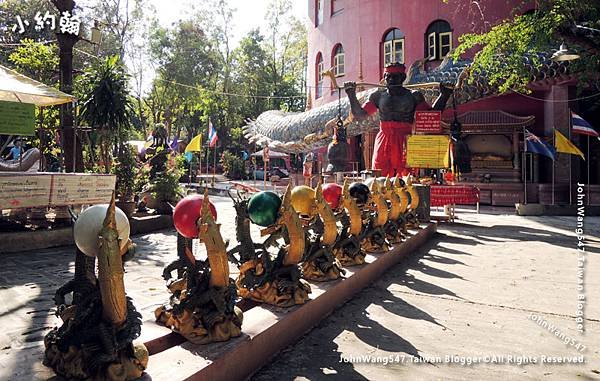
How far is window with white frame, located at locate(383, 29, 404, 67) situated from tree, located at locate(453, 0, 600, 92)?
26.2 feet

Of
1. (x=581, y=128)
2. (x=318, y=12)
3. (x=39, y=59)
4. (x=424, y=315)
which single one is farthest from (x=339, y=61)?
(x=424, y=315)

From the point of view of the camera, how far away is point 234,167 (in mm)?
34875

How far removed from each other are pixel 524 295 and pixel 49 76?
492 inches

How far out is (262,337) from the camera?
297 cm

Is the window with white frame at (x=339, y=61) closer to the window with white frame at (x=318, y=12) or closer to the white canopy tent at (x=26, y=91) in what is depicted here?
the window with white frame at (x=318, y=12)

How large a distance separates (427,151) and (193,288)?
8122 millimetres

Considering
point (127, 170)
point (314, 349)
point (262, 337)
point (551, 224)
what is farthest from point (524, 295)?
point (127, 170)

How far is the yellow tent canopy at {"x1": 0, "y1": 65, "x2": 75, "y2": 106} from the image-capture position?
692cm

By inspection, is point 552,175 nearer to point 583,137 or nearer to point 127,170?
point 583,137

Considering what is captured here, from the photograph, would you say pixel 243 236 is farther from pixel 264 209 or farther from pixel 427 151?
pixel 427 151

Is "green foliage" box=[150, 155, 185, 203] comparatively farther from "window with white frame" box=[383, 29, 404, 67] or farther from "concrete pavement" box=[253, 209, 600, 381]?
"window with white frame" box=[383, 29, 404, 67]

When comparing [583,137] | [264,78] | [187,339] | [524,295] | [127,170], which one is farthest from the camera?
[264,78]

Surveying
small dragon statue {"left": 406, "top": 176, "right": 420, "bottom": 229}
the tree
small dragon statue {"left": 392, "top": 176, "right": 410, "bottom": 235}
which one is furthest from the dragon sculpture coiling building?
small dragon statue {"left": 392, "top": 176, "right": 410, "bottom": 235}

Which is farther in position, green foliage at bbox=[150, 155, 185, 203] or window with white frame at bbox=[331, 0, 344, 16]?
window with white frame at bbox=[331, 0, 344, 16]
